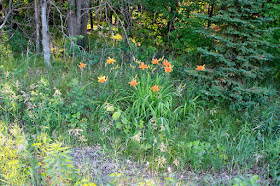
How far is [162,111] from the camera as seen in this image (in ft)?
13.0

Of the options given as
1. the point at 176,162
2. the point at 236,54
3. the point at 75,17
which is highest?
the point at 75,17

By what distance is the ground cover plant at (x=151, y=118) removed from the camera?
2.85 m

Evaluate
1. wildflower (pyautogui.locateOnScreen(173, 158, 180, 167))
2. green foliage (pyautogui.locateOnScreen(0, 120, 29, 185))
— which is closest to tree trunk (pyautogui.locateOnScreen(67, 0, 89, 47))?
green foliage (pyautogui.locateOnScreen(0, 120, 29, 185))

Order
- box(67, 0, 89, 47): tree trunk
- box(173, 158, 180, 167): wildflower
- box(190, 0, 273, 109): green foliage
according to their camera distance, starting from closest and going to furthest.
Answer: box(173, 158, 180, 167): wildflower < box(190, 0, 273, 109): green foliage < box(67, 0, 89, 47): tree trunk

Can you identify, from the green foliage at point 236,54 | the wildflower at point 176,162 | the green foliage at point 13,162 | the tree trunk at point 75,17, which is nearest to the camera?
the green foliage at point 13,162

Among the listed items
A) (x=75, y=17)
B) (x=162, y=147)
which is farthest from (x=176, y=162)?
(x=75, y=17)

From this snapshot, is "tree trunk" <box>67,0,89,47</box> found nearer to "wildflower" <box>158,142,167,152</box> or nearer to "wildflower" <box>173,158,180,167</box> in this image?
"wildflower" <box>158,142,167,152</box>

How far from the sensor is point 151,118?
386 centimetres

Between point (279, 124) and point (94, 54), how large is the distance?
425cm

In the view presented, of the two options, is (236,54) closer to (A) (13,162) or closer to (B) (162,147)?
(B) (162,147)

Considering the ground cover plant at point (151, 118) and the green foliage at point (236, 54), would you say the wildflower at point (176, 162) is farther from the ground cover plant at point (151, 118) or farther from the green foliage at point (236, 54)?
the green foliage at point (236, 54)

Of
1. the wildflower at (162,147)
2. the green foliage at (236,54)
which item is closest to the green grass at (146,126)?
the wildflower at (162,147)

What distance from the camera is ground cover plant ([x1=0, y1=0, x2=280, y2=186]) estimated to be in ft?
9.35

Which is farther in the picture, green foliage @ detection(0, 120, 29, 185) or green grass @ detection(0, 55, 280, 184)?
green grass @ detection(0, 55, 280, 184)
